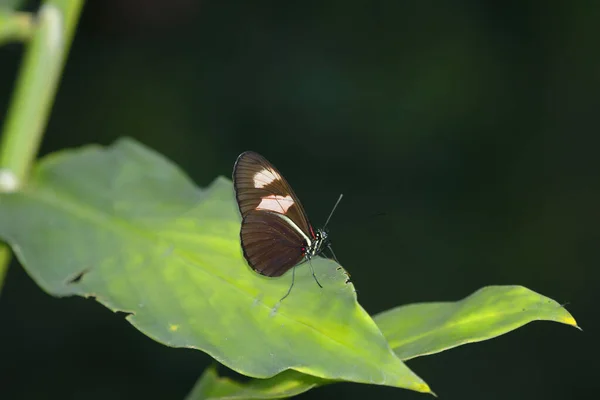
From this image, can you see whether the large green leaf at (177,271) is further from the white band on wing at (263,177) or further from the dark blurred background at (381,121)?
the dark blurred background at (381,121)

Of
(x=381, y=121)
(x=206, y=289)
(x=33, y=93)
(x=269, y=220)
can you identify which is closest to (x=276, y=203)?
(x=269, y=220)

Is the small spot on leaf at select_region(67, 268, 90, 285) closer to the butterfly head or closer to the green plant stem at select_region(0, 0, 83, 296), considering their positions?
the green plant stem at select_region(0, 0, 83, 296)

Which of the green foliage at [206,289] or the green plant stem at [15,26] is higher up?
the green plant stem at [15,26]

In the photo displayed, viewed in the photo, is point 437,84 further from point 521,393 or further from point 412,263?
point 521,393

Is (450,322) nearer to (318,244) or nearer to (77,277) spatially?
(318,244)

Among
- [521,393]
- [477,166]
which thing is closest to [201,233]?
[521,393]

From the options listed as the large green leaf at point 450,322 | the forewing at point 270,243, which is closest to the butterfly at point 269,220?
the forewing at point 270,243

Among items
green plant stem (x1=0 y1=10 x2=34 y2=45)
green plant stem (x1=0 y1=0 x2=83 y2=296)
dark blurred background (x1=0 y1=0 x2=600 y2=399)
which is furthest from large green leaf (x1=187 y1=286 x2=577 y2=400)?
dark blurred background (x1=0 y1=0 x2=600 y2=399)
